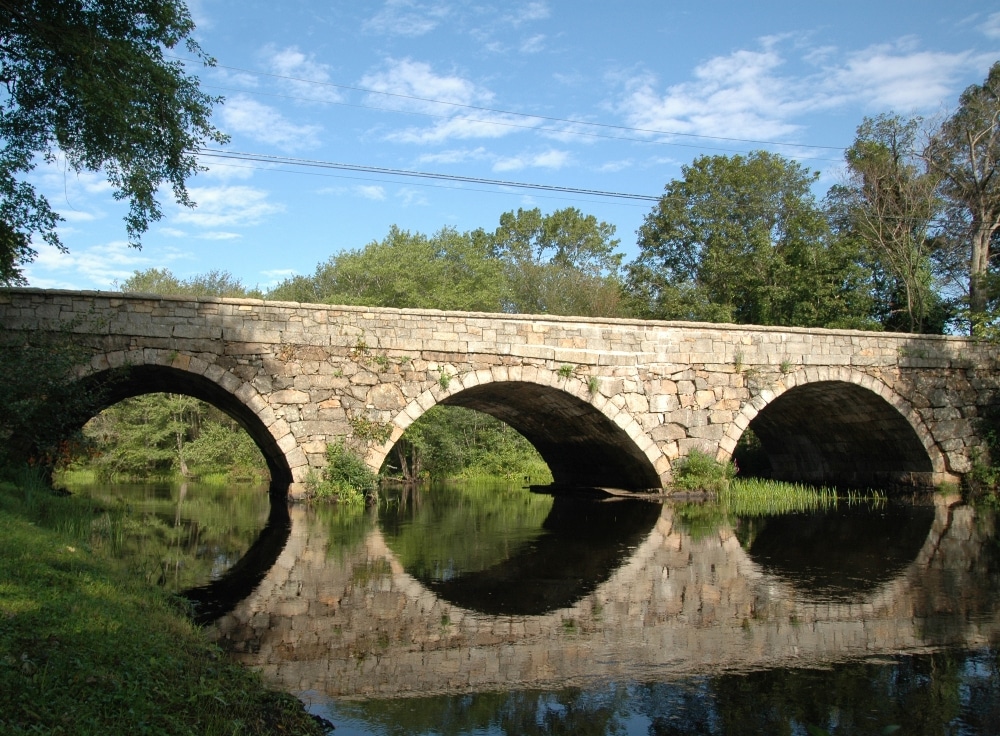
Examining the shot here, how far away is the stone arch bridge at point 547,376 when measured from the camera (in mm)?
13172

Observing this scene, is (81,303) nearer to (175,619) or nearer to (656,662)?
(175,619)

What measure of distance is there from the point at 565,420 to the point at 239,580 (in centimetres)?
1023

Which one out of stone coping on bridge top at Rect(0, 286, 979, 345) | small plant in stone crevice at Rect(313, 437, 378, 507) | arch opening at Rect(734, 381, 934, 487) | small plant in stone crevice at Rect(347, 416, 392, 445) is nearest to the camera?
stone coping on bridge top at Rect(0, 286, 979, 345)

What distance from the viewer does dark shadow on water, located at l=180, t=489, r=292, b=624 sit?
6697 millimetres

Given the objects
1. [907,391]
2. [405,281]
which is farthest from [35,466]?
[405,281]

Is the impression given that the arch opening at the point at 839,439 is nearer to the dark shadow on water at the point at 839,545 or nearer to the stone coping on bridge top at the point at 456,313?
the stone coping on bridge top at the point at 456,313

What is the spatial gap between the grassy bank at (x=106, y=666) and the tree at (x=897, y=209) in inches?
940

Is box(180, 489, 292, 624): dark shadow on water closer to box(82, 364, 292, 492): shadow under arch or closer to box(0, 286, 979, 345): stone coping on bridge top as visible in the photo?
box(82, 364, 292, 492): shadow under arch

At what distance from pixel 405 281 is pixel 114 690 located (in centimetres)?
2832

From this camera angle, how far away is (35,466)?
10.9 metres

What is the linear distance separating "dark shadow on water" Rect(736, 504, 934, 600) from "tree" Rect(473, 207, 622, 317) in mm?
22901

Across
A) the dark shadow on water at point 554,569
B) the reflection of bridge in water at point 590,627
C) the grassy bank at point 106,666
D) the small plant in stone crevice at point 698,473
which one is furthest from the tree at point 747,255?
the grassy bank at point 106,666

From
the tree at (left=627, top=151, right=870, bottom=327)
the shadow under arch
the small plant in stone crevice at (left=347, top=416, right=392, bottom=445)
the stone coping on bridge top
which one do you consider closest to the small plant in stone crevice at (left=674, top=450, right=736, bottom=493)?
the stone coping on bridge top

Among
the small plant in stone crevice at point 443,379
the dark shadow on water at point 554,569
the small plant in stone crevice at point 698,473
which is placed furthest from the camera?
the small plant in stone crevice at point 698,473
